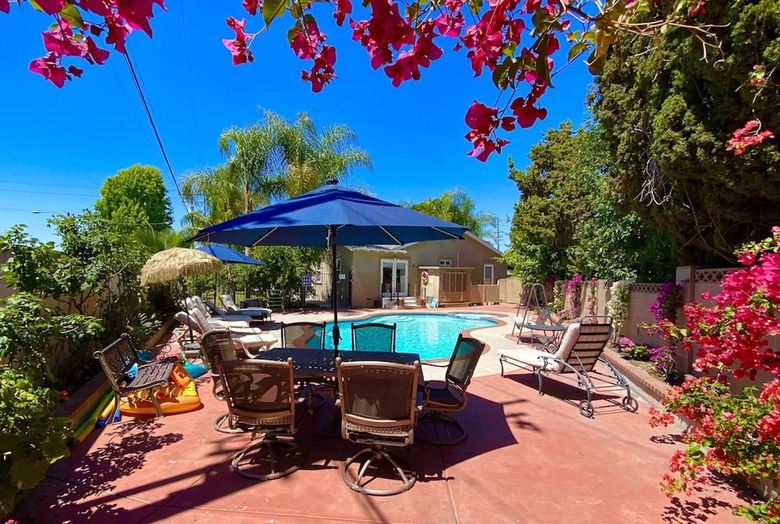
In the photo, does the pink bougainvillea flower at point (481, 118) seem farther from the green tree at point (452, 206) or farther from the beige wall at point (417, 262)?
the green tree at point (452, 206)

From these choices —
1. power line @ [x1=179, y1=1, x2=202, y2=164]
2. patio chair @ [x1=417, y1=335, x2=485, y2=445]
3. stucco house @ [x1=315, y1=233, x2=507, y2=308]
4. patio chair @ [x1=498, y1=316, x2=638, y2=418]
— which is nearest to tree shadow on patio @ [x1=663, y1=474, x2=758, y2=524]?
patio chair @ [x1=417, y1=335, x2=485, y2=445]

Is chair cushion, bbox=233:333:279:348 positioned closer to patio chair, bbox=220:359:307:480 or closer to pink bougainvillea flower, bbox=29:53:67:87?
patio chair, bbox=220:359:307:480

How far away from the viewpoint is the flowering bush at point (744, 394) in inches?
87.4

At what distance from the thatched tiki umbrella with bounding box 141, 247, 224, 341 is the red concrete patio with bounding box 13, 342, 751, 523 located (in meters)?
4.12

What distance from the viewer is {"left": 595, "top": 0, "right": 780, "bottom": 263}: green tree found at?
396cm

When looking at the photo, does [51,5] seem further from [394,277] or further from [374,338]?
[394,277]

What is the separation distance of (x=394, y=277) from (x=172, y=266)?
15.2m

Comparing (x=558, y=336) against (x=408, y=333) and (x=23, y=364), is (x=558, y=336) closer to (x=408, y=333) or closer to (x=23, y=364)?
(x=408, y=333)

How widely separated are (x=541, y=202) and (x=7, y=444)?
16829 mm

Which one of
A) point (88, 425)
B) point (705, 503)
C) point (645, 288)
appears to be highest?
point (645, 288)

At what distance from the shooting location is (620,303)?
29.2 feet

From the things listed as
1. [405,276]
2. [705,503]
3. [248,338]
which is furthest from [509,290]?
[705,503]

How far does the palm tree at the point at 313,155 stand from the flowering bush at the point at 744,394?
16407 mm

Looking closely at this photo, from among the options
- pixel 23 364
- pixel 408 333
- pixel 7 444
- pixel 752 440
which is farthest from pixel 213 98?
pixel 752 440
